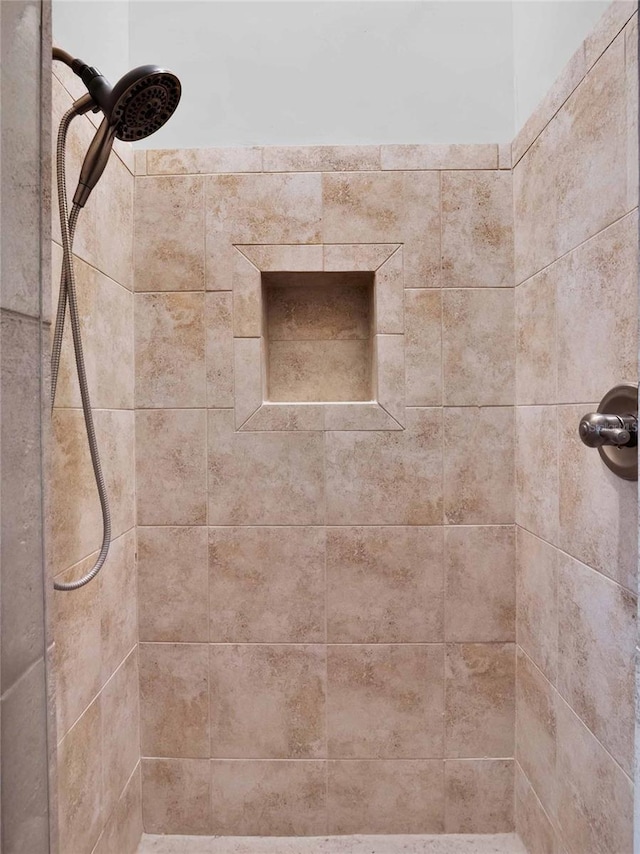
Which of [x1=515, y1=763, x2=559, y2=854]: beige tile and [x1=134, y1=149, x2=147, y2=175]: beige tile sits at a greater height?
[x1=134, y1=149, x2=147, y2=175]: beige tile

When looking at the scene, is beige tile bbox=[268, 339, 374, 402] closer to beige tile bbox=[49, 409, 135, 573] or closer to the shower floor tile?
beige tile bbox=[49, 409, 135, 573]

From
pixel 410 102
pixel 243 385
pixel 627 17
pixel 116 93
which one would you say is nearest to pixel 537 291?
pixel 627 17

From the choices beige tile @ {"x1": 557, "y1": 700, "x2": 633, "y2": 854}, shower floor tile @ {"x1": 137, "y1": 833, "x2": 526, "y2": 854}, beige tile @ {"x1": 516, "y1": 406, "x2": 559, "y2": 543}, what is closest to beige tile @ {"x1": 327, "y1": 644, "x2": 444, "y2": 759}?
shower floor tile @ {"x1": 137, "y1": 833, "x2": 526, "y2": 854}

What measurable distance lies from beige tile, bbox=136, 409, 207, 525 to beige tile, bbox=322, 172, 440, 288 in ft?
2.18

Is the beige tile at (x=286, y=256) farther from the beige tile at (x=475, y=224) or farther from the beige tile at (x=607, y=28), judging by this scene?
the beige tile at (x=607, y=28)

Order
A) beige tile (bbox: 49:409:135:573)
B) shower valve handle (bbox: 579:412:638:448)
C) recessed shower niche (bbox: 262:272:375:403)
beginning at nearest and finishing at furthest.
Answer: shower valve handle (bbox: 579:412:638:448), beige tile (bbox: 49:409:135:573), recessed shower niche (bbox: 262:272:375:403)

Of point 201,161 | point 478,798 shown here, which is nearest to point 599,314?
point 201,161

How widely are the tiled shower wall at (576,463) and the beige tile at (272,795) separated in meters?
0.58

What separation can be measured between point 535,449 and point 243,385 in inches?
31.7

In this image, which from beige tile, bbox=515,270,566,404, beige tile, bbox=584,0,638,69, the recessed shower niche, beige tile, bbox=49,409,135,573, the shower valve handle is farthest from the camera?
the recessed shower niche

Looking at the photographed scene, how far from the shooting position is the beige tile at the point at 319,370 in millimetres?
1578

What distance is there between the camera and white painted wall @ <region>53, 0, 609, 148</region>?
145cm

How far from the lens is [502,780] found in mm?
1455

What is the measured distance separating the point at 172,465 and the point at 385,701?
0.91m
